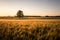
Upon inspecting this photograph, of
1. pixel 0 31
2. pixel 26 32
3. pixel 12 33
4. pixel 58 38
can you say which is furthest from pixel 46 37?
pixel 0 31

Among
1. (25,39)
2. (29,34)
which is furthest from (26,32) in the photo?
(25,39)

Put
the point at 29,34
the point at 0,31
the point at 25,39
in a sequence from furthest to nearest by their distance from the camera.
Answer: the point at 0,31 < the point at 29,34 < the point at 25,39

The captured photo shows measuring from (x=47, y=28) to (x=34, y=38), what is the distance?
1.76m

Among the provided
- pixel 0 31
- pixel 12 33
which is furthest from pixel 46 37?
pixel 0 31

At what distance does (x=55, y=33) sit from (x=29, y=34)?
1.24 meters

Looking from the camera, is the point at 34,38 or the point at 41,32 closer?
the point at 34,38

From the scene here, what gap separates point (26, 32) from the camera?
9133mm

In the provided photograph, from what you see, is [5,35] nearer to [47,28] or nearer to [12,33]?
[12,33]

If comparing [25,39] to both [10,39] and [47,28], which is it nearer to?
[10,39]

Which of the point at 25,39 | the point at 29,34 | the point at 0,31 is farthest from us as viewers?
the point at 0,31

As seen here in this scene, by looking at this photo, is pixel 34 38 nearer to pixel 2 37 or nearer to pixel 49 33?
pixel 49 33

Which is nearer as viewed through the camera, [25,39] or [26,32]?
[25,39]

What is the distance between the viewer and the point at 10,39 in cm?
834

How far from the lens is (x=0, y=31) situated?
9.54 metres
